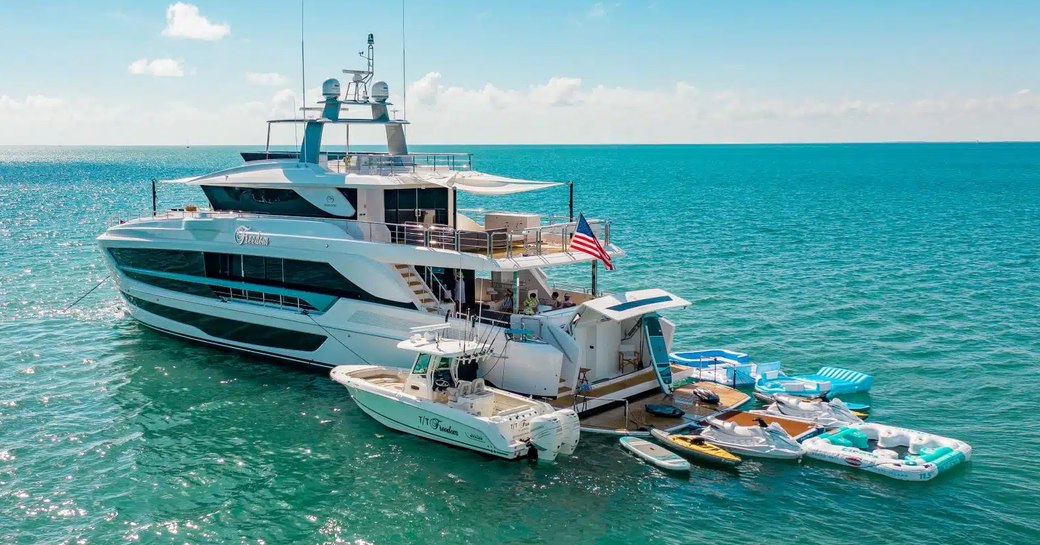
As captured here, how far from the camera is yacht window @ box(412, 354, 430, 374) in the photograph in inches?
744

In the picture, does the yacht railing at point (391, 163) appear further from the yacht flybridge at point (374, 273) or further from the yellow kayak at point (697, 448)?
the yellow kayak at point (697, 448)

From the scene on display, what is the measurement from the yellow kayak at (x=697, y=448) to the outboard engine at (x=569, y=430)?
6.46 feet

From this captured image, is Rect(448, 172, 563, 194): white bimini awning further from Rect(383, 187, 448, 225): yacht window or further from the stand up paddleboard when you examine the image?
the stand up paddleboard

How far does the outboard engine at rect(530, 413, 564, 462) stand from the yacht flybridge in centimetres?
208

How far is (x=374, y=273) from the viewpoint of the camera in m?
21.8

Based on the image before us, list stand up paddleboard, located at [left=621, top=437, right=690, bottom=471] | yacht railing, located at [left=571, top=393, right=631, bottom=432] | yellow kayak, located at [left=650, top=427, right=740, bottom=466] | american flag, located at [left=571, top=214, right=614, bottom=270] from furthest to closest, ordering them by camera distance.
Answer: american flag, located at [left=571, top=214, right=614, bottom=270] → yacht railing, located at [left=571, top=393, right=631, bottom=432] → yellow kayak, located at [left=650, top=427, right=740, bottom=466] → stand up paddleboard, located at [left=621, top=437, right=690, bottom=471]

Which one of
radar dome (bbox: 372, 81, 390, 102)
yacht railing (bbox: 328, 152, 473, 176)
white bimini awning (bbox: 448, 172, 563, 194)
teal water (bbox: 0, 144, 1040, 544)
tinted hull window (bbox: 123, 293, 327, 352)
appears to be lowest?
teal water (bbox: 0, 144, 1040, 544)

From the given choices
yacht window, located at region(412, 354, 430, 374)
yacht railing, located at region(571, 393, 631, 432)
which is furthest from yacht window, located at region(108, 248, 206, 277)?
yacht railing, located at region(571, 393, 631, 432)

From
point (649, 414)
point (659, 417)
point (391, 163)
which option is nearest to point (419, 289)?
point (391, 163)

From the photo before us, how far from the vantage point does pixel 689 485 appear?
16.7 metres

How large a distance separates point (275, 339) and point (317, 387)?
2.55m

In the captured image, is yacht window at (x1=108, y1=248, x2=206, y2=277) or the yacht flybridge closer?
the yacht flybridge

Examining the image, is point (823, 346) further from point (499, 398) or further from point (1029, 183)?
point (1029, 183)

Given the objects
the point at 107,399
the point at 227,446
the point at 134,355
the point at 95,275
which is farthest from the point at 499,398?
the point at 95,275
